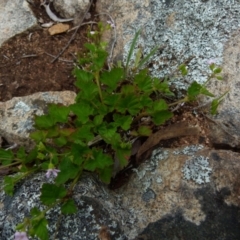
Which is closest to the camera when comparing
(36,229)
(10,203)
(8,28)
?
(36,229)

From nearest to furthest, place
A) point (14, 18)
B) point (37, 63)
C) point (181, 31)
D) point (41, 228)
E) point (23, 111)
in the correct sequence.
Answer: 1. point (41, 228)
2. point (23, 111)
3. point (181, 31)
4. point (37, 63)
5. point (14, 18)

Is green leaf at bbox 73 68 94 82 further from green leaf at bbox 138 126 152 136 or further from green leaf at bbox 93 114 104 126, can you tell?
green leaf at bbox 138 126 152 136

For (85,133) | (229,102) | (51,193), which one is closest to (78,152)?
(85,133)

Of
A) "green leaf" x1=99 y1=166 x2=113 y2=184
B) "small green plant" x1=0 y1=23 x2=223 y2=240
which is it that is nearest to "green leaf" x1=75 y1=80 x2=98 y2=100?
"small green plant" x1=0 y1=23 x2=223 y2=240

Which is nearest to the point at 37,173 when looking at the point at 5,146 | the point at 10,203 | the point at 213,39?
the point at 10,203

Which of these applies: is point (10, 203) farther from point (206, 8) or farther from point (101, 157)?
point (206, 8)

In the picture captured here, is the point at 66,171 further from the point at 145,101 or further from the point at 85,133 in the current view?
the point at 145,101
